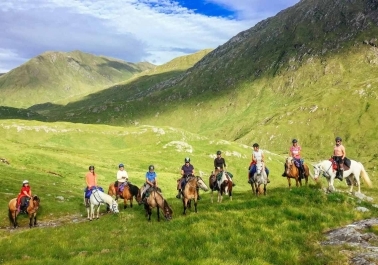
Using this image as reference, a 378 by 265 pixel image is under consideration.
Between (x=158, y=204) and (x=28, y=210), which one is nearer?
(x=158, y=204)

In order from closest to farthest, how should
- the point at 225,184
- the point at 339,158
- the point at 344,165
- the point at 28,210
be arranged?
the point at 225,184 → the point at 28,210 → the point at 339,158 → the point at 344,165

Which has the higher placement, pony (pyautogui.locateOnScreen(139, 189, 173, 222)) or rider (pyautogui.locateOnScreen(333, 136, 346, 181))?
rider (pyautogui.locateOnScreen(333, 136, 346, 181))

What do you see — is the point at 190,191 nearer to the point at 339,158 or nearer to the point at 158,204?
the point at 158,204

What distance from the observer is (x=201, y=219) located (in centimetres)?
1919

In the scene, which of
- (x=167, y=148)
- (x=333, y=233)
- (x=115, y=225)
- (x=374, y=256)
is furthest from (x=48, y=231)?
(x=167, y=148)

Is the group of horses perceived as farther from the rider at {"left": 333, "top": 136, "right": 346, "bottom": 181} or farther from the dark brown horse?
the dark brown horse

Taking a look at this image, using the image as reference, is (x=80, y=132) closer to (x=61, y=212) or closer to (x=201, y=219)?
(x=61, y=212)

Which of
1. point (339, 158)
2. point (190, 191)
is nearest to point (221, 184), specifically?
point (190, 191)

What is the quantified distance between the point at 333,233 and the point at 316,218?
2551 mm

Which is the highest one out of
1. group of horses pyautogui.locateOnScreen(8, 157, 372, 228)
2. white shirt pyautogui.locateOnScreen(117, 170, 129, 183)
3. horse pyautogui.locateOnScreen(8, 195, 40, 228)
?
white shirt pyautogui.locateOnScreen(117, 170, 129, 183)

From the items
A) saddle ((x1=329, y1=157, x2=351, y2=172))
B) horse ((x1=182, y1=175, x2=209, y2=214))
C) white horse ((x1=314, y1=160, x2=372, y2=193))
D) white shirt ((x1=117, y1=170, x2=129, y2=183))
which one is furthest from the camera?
white shirt ((x1=117, y1=170, x2=129, y2=183))

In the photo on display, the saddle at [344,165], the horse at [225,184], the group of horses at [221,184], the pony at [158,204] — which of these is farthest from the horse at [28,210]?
the saddle at [344,165]

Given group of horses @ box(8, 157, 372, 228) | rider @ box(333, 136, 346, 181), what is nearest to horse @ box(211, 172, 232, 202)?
group of horses @ box(8, 157, 372, 228)

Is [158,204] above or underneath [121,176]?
underneath
